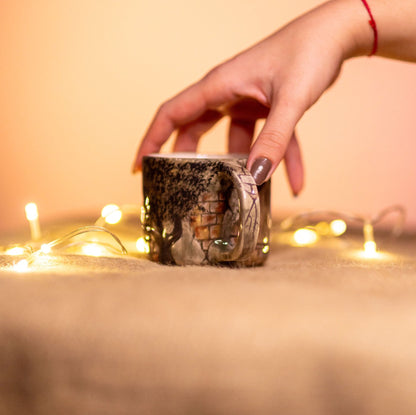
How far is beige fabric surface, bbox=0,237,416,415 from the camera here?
411 mm

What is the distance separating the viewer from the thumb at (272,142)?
66 cm

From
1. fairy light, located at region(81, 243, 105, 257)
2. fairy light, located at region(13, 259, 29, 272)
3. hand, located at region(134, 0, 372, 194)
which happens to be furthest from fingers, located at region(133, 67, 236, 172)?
fairy light, located at region(13, 259, 29, 272)

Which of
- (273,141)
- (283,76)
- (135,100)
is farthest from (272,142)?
(135,100)

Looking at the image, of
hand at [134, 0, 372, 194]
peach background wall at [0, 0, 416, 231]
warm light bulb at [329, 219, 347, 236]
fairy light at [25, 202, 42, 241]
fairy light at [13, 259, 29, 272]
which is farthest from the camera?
peach background wall at [0, 0, 416, 231]

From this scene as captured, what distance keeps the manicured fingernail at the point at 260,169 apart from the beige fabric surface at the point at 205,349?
18 centimetres

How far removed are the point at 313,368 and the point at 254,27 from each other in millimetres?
1279

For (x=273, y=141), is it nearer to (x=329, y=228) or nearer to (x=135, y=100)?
(x=329, y=228)

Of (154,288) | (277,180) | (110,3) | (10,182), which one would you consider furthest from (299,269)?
(10,182)

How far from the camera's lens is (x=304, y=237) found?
936 mm

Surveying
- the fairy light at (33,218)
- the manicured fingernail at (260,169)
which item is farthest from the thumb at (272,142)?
the fairy light at (33,218)

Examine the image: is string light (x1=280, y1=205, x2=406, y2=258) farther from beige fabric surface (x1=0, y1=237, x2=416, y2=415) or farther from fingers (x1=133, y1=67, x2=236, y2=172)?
beige fabric surface (x1=0, y1=237, x2=416, y2=415)

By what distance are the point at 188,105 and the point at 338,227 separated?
0.35 metres

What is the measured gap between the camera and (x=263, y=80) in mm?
807

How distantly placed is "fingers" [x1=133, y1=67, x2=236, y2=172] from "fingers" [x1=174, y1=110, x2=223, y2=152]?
5cm
